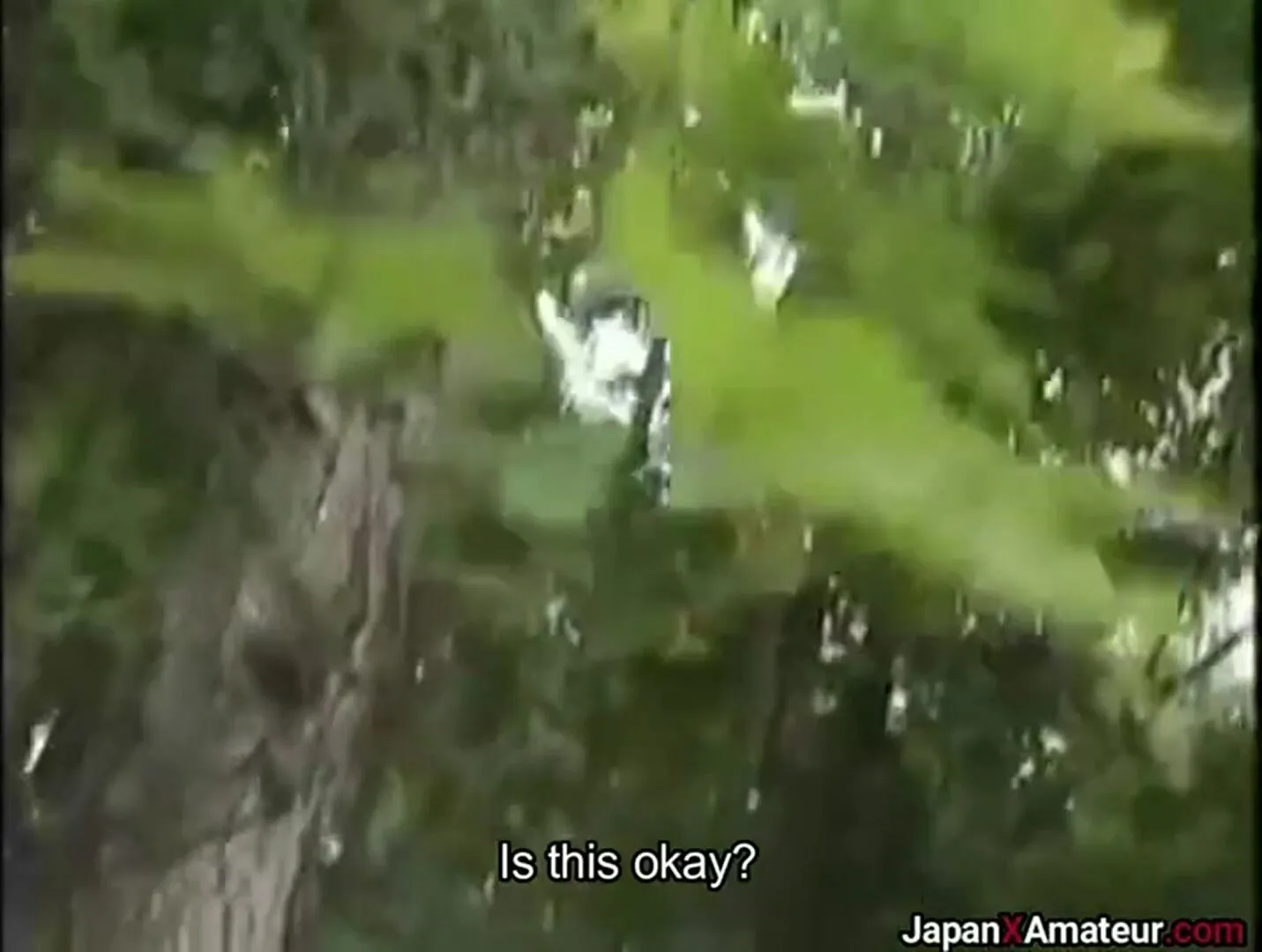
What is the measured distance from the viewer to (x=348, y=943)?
77cm

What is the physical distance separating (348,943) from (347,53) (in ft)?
1.40

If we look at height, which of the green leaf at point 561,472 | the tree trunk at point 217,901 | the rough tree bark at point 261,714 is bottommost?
the tree trunk at point 217,901

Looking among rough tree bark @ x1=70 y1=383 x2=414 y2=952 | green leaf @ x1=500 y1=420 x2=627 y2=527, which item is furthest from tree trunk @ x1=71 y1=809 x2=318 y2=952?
green leaf @ x1=500 y1=420 x2=627 y2=527

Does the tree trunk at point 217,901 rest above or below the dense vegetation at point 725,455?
below

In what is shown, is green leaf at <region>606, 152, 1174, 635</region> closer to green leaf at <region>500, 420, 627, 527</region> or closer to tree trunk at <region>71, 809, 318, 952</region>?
green leaf at <region>500, 420, 627, 527</region>

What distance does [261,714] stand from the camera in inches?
30.2

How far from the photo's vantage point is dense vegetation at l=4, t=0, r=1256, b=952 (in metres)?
0.77

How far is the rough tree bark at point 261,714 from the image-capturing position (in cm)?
76

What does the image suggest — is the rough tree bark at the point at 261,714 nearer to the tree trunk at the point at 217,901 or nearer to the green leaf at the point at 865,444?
the tree trunk at the point at 217,901

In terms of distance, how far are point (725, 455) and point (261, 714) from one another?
25cm

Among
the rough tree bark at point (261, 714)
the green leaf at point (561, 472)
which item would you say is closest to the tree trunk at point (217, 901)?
the rough tree bark at point (261, 714)

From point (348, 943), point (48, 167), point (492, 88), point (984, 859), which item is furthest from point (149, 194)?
point (984, 859)

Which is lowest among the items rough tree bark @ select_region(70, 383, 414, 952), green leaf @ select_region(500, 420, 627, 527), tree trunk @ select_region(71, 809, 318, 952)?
tree trunk @ select_region(71, 809, 318, 952)

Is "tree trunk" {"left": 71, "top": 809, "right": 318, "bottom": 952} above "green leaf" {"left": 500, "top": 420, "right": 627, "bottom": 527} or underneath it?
underneath
